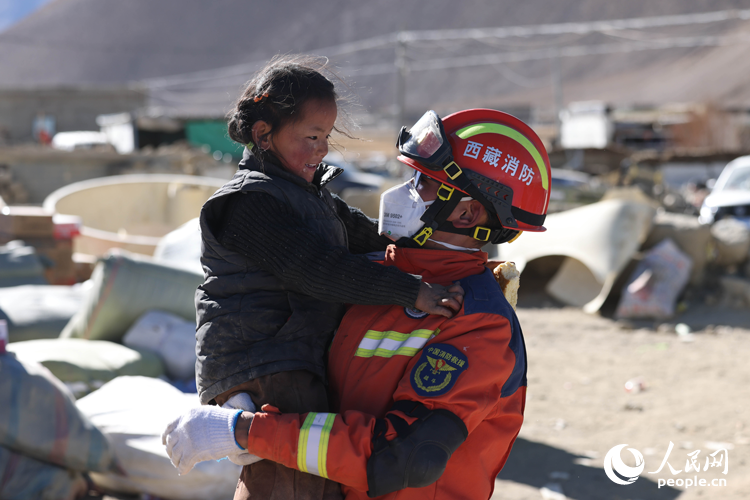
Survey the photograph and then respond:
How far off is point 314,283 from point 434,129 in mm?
475

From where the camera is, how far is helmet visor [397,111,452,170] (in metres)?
1.64

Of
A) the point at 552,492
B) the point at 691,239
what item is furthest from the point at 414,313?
the point at 691,239

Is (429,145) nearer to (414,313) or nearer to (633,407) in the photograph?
(414,313)

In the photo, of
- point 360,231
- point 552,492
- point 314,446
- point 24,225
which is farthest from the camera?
point 24,225

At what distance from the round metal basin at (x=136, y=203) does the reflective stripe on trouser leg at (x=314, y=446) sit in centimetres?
812

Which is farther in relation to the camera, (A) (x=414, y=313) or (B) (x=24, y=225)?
(B) (x=24, y=225)

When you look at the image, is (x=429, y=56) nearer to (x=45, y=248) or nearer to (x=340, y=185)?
(x=340, y=185)

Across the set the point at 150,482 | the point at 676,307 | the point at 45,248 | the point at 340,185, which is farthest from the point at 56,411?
the point at 340,185

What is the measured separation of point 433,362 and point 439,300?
0.47ft

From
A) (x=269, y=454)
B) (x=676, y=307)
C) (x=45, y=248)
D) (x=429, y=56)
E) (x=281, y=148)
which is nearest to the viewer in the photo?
(x=269, y=454)

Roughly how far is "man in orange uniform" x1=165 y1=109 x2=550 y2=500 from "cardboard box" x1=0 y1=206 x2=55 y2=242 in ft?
16.3

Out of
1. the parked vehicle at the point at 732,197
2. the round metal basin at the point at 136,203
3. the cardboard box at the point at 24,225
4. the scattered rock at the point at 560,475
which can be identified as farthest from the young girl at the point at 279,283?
the parked vehicle at the point at 732,197

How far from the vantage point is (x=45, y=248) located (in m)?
5.95

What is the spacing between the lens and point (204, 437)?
4.95ft
